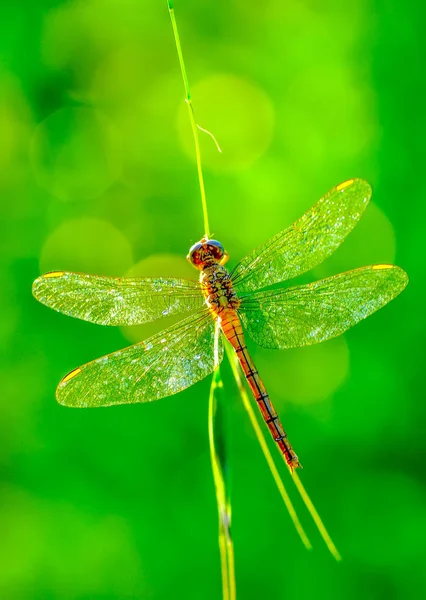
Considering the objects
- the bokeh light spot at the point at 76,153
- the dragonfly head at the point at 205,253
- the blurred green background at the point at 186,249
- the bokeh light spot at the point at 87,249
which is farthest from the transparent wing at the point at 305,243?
the bokeh light spot at the point at 76,153

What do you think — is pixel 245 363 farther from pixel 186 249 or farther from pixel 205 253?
pixel 186 249

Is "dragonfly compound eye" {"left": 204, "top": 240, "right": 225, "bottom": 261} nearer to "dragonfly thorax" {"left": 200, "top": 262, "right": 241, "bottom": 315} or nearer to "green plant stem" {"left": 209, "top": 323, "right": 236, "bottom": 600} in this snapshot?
"dragonfly thorax" {"left": 200, "top": 262, "right": 241, "bottom": 315}

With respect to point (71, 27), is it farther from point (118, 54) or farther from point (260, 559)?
point (260, 559)

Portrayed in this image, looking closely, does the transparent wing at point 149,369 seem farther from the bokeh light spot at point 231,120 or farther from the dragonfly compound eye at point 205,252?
the bokeh light spot at point 231,120

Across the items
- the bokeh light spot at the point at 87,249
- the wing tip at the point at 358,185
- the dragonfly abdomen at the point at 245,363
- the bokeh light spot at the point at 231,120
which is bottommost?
the dragonfly abdomen at the point at 245,363

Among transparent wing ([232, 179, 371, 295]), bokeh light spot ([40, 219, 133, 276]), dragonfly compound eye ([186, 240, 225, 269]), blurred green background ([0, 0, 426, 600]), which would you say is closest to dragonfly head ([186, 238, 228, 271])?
dragonfly compound eye ([186, 240, 225, 269])

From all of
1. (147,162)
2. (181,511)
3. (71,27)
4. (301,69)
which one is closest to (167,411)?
(181,511)

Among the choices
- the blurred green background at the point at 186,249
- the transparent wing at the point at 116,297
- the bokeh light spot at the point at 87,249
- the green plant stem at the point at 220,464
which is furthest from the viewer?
the bokeh light spot at the point at 87,249

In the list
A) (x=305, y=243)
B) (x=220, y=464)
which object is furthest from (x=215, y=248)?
(x=220, y=464)
